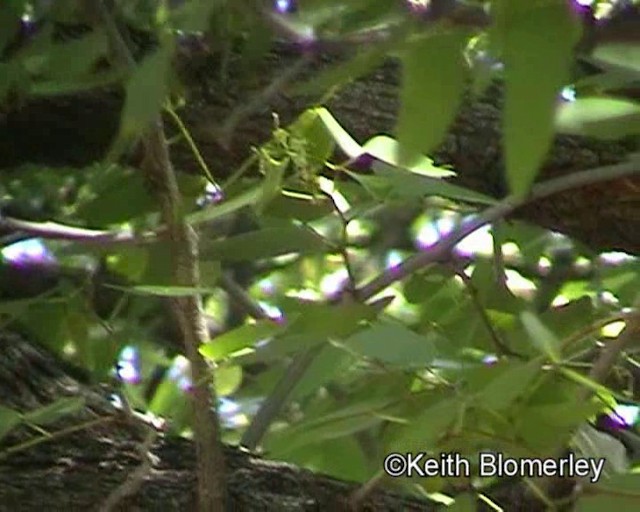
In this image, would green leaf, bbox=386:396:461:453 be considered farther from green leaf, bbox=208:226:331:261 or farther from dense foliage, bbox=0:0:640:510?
green leaf, bbox=208:226:331:261

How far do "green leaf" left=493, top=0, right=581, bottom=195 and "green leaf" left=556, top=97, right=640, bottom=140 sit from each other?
0.14m

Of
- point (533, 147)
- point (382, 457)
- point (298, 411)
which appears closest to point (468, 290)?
point (382, 457)

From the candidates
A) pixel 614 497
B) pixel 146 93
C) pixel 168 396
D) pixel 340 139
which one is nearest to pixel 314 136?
pixel 340 139

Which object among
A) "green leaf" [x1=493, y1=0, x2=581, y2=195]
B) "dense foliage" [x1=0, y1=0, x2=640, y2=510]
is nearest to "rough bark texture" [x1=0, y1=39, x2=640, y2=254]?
"dense foliage" [x1=0, y1=0, x2=640, y2=510]

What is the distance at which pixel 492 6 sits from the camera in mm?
444

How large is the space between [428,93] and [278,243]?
25cm

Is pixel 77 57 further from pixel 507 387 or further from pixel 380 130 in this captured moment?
pixel 507 387

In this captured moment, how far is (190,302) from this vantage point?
73 centimetres

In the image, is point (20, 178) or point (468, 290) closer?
point (468, 290)

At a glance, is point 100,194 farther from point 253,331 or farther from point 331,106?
point 253,331

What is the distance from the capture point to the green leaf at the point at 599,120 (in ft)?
1.88

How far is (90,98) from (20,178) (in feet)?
0.48

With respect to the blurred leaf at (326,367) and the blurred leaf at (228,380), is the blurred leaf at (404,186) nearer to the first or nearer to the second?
the blurred leaf at (326,367)

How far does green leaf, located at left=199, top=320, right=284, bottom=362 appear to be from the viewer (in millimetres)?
621
